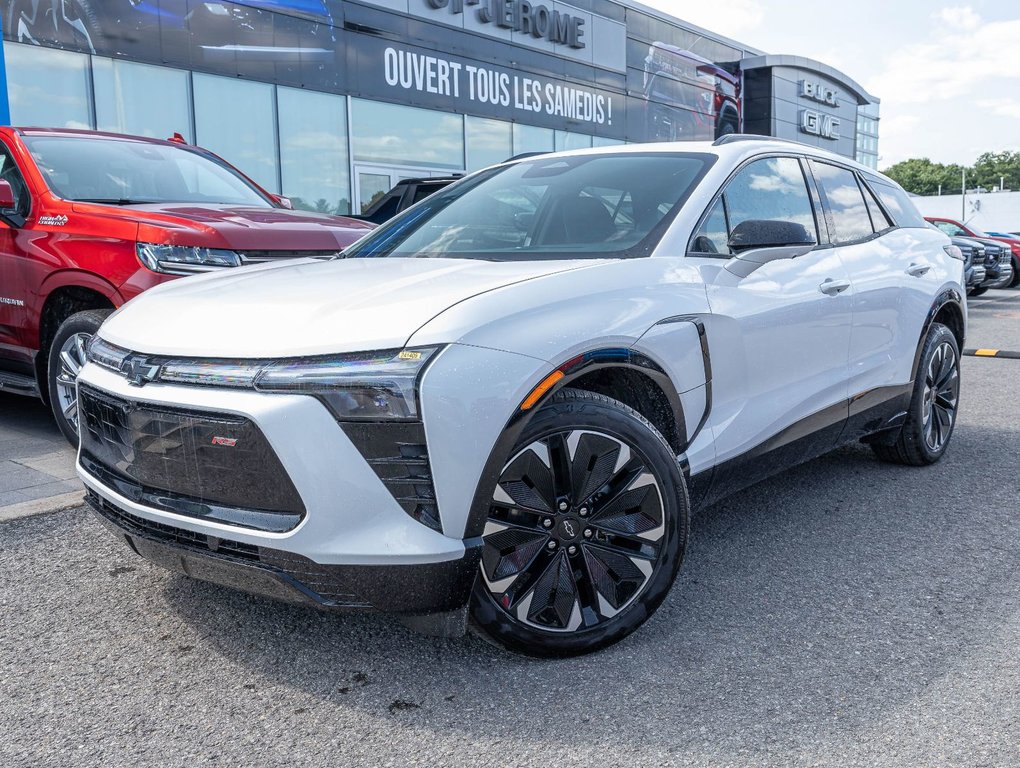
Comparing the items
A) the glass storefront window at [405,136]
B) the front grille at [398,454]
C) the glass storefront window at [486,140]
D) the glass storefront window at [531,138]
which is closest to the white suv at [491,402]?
the front grille at [398,454]

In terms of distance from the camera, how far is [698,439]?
3.27 m

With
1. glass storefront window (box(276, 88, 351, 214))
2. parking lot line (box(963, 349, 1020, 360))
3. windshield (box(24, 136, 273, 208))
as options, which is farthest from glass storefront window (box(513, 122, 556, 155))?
windshield (box(24, 136, 273, 208))

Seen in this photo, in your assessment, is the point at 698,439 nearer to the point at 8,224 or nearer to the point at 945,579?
the point at 945,579

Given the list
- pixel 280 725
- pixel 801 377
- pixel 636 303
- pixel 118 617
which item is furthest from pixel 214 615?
pixel 801 377

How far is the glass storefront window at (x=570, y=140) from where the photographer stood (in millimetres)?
23969

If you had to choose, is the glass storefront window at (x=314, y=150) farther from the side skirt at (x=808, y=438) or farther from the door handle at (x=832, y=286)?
the door handle at (x=832, y=286)

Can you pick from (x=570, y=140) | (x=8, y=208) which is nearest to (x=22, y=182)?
(x=8, y=208)

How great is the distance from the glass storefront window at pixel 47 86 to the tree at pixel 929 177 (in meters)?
148

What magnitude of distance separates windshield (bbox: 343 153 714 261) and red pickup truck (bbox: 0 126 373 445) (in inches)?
45.4

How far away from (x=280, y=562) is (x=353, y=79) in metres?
17.0

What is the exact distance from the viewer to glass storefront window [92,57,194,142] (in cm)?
1404

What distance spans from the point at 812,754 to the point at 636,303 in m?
1.38

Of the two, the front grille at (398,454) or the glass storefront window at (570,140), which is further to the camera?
the glass storefront window at (570,140)

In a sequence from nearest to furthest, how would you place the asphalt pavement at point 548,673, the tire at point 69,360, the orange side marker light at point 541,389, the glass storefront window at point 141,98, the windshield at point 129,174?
1. the asphalt pavement at point 548,673
2. the orange side marker light at point 541,389
3. the tire at point 69,360
4. the windshield at point 129,174
5. the glass storefront window at point 141,98
